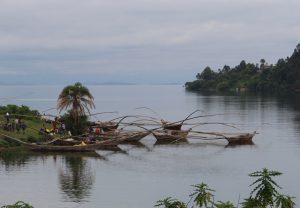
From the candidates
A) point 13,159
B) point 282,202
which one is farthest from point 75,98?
point 282,202

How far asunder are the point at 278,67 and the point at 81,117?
120969 mm

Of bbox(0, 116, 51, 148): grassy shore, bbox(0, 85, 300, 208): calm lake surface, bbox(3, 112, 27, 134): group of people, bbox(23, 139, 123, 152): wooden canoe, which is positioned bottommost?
bbox(0, 85, 300, 208): calm lake surface

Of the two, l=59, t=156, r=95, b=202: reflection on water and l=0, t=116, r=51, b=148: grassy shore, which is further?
l=0, t=116, r=51, b=148: grassy shore

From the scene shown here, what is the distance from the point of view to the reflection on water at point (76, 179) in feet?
103

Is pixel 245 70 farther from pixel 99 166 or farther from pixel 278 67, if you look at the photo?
pixel 99 166

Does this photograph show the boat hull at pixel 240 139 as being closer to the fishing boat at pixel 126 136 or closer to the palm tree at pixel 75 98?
the fishing boat at pixel 126 136

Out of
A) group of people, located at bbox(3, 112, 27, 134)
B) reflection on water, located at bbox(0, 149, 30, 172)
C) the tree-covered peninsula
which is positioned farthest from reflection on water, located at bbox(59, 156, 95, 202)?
the tree-covered peninsula

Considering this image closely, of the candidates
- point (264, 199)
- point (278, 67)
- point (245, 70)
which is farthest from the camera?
point (245, 70)

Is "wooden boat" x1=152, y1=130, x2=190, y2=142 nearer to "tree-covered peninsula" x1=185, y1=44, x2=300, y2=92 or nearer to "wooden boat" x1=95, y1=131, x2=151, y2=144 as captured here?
"wooden boat" x1=95, y1=131, x2=151, y2=144

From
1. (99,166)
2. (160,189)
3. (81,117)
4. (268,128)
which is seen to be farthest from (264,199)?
(268,128)

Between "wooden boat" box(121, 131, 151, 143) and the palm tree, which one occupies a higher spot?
the palm tree

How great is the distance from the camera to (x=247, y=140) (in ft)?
175

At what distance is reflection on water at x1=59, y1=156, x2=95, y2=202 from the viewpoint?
3134 centimetres

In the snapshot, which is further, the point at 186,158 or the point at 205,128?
the point at 205,128
